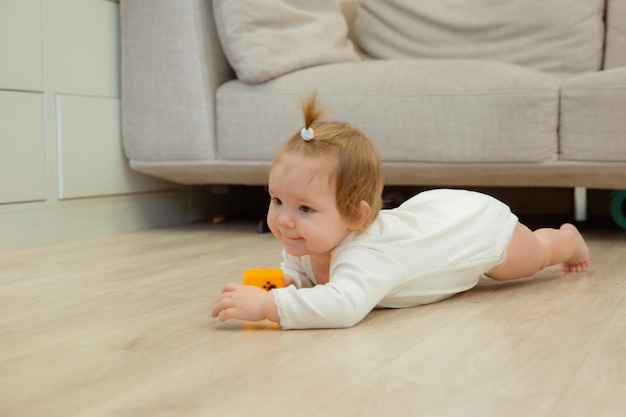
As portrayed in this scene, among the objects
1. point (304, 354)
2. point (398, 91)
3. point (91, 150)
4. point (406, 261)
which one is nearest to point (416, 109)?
point (398, 91)

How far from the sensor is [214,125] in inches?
90.2

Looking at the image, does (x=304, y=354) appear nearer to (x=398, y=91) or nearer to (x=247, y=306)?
(x=247, y=306)

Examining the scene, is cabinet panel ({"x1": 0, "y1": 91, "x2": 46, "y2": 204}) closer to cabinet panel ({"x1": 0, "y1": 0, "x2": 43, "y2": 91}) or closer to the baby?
cabinet panel ({"x1": 0, "y1": 0, "x2": 43, "y2": 91})

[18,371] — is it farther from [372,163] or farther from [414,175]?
[414,175]

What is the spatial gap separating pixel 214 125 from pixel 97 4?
1.50 ft

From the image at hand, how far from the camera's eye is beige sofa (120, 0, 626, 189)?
2.07 metres

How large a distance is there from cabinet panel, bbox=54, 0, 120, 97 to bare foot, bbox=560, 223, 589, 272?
1307mm

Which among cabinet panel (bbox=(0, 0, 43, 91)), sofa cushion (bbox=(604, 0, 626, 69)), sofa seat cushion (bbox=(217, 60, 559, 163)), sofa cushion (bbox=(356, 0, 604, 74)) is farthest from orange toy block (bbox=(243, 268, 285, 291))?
sofa cushion (bbox=(604, 0, 626, 69))

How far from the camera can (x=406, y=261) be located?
121 centimetres

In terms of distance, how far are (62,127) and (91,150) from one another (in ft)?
0.42

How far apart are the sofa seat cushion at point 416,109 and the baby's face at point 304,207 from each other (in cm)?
100

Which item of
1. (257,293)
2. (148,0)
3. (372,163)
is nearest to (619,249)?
(372,163)

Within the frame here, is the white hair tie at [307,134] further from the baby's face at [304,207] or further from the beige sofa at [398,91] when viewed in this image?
the beige sofa at [398,91]

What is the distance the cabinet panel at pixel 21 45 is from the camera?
2002 millimetres
